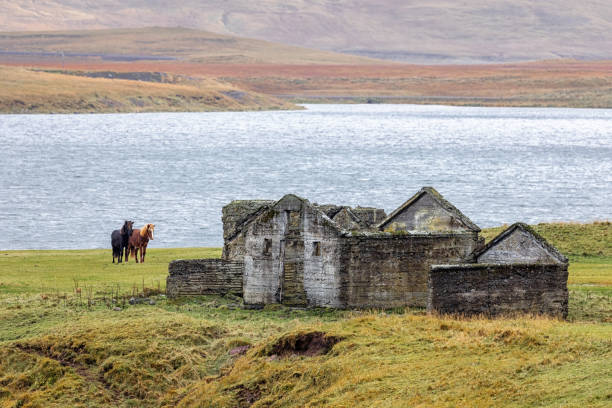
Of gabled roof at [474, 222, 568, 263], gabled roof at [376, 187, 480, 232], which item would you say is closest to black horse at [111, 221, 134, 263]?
gabled roof at [376, 187, 480, 232]

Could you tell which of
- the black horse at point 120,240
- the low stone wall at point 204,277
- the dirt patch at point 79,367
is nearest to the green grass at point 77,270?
the black horse at point 120,240

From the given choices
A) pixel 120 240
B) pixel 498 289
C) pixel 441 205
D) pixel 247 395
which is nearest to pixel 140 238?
pixel 120 240

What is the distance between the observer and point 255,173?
359 feet

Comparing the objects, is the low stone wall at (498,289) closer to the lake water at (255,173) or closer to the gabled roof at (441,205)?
the gabled roof at (441,205)

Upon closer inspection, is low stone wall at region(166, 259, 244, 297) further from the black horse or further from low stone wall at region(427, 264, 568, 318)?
the black horse

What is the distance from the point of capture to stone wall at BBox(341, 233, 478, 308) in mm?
27859

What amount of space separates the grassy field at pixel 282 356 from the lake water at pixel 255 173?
32.1 m

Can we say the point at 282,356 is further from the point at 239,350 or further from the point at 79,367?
the point at 79,367

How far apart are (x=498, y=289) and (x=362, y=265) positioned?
4163 millimetres

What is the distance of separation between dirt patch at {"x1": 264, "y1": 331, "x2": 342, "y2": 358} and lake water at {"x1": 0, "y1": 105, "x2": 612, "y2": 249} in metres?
36.5

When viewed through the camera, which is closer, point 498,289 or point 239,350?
point 239,350

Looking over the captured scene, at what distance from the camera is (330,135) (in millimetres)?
171500

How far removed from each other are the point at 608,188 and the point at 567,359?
83.6m

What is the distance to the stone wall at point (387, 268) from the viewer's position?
1097 inches
